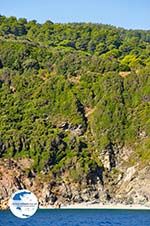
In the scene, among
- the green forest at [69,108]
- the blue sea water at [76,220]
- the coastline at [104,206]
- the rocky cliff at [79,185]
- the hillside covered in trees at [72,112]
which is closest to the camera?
the blue sea water at [76,220]

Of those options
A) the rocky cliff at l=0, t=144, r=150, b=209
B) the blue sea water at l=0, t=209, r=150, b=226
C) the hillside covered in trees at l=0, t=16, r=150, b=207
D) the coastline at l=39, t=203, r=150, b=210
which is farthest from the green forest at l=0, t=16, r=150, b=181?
the blue sea water at l=0, t=209, r=150, b=226

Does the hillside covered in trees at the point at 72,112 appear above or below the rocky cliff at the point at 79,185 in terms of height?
above

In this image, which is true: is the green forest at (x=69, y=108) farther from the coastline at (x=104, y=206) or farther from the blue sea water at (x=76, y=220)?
the blue sea water at (x=76, y=220)

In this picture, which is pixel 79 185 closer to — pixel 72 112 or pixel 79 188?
pixel 79 188

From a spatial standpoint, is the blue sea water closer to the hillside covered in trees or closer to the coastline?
the coastline

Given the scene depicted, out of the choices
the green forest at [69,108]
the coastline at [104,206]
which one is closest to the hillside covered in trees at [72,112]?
the green forest at [69,108]

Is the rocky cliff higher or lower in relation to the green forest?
lower

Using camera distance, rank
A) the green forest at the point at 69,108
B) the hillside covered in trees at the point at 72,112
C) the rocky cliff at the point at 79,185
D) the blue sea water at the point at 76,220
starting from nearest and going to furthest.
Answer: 1. the blue sea water at the point at 76,220
2. the rocky cliff at the point at 79,185
3. the hillside covered in trees at the point at 72,112
4. the green forest at the point at 69,108

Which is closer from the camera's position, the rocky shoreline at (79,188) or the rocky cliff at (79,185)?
the rocky shoreline at (79,188)

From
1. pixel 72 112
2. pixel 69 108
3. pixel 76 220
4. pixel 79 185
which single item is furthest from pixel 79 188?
pixel 76 220
